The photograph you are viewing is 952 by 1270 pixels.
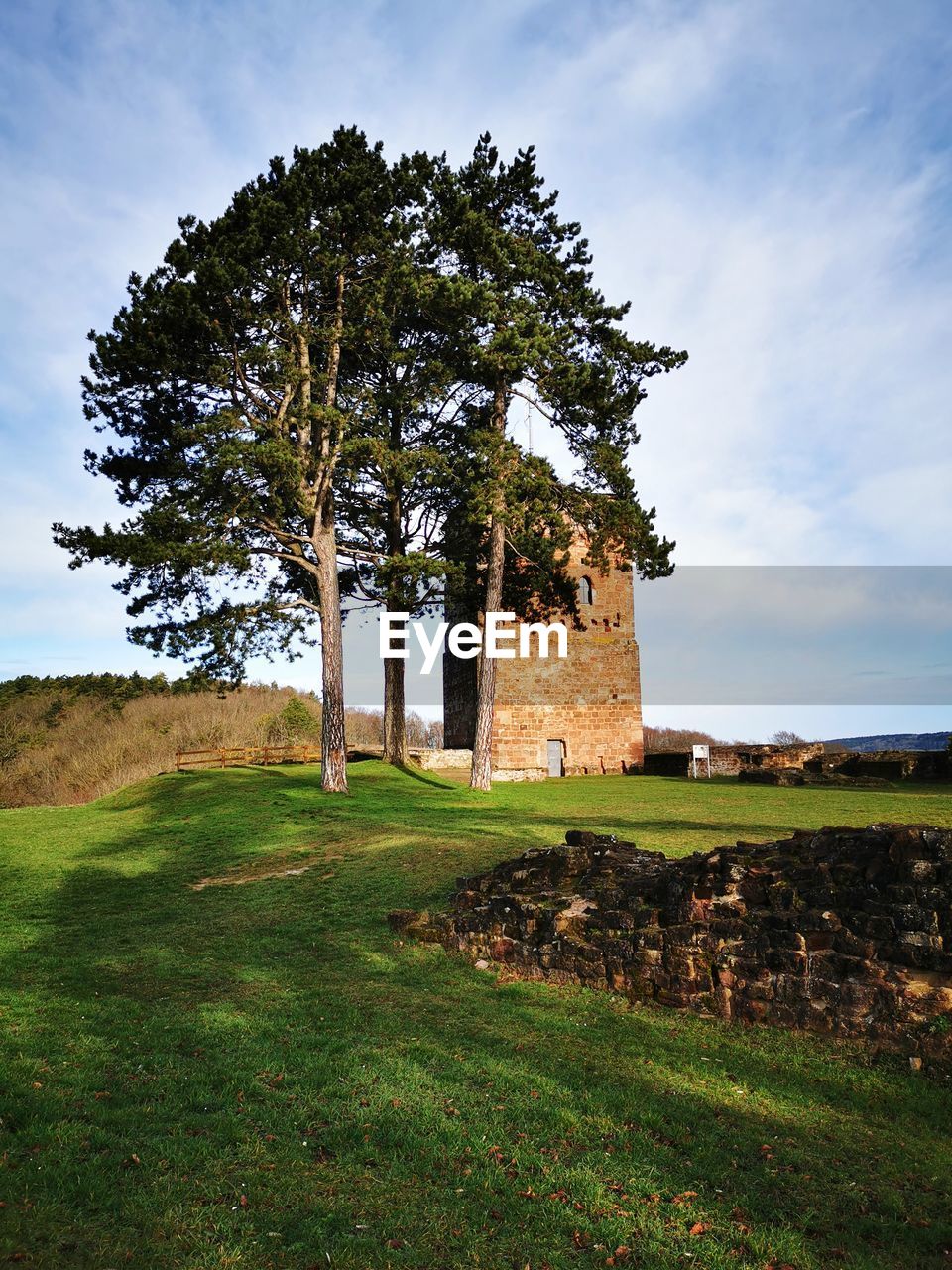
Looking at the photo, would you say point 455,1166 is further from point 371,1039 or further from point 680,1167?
point 371,1039

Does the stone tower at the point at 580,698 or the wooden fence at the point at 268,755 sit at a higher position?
the stone tower at the point at 580,698

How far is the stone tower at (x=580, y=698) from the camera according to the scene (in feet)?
114

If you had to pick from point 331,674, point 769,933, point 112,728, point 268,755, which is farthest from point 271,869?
point 112,728

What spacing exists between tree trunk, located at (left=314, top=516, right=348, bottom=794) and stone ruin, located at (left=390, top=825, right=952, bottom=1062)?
13.3 metres

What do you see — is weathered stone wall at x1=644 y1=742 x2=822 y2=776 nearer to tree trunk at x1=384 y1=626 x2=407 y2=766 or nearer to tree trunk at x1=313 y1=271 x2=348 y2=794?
tree trunk at x1=384 y1=626 x2=407 y2=766

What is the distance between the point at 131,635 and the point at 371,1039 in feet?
59.6

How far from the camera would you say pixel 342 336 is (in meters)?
23.9

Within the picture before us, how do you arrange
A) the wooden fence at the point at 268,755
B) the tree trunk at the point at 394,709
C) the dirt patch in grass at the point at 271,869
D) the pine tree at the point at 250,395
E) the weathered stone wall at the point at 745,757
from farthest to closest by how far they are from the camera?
the weathered stone wall at the point at 745,757, the wooden fence at the point at 268,755, the tree trunk at the point at 394,709, the pine tree at the point at 250,395, the dirt patch in grass at the point at 271,869

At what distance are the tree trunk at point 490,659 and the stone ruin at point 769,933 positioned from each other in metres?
15.3

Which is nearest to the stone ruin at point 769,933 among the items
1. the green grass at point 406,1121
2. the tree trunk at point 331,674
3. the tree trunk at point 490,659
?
the green grass at point 406,1121

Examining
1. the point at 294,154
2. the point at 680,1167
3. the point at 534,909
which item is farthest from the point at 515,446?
the point at 680,1167

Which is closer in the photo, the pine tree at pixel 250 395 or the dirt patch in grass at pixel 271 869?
the dirt patch in grass at pixel 271 869

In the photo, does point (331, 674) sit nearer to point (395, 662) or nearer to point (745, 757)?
point (395, 662)

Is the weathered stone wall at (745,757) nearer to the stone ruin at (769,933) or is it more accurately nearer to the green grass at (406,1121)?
the stone ruin at (769,933)
